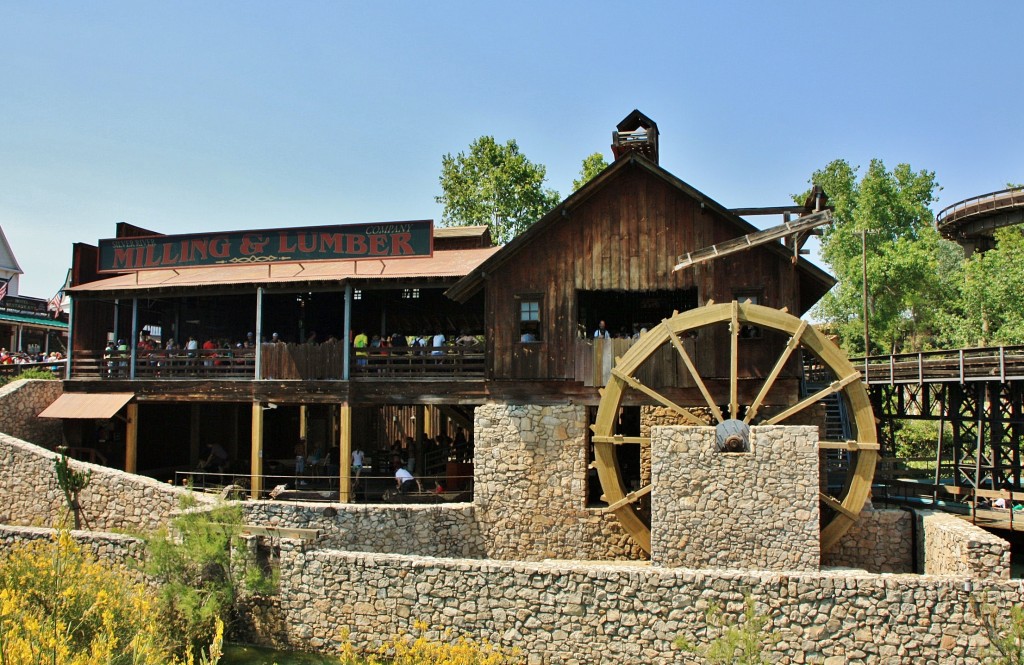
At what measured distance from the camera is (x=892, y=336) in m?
Result: 40.0

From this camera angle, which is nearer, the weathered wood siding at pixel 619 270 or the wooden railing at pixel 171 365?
the weathered wood siding at pixel 619 270

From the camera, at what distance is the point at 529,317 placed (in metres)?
15.6

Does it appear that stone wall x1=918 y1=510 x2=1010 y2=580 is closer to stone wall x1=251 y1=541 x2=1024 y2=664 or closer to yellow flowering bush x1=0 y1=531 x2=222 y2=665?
stone wall x1=251 y1=541 x2=1024 y2=664

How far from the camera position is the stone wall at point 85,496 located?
50.8ft

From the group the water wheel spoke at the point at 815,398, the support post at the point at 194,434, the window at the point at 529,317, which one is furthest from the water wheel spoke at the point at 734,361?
the support post at the point at 194,434

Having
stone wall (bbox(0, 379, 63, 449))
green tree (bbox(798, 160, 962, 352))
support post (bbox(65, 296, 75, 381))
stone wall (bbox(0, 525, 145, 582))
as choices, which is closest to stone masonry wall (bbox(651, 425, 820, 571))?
stone wall (bbox(0, 525, 145, 582))

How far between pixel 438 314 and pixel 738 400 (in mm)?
8909

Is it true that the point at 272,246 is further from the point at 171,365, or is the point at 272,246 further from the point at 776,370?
the point at 776,370

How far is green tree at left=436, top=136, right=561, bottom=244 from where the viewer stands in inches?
1395

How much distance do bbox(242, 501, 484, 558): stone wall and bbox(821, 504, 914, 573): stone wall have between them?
631 cm

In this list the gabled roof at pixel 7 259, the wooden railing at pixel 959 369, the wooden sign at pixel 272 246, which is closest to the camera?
the wooden railing at pixel 959 369

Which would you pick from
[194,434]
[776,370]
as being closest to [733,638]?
[776,370]

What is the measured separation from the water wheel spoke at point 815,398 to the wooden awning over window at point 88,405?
43.3 feet

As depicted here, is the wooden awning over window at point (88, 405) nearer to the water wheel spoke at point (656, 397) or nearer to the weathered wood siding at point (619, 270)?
the weathered wood siding at point (619, 270)
